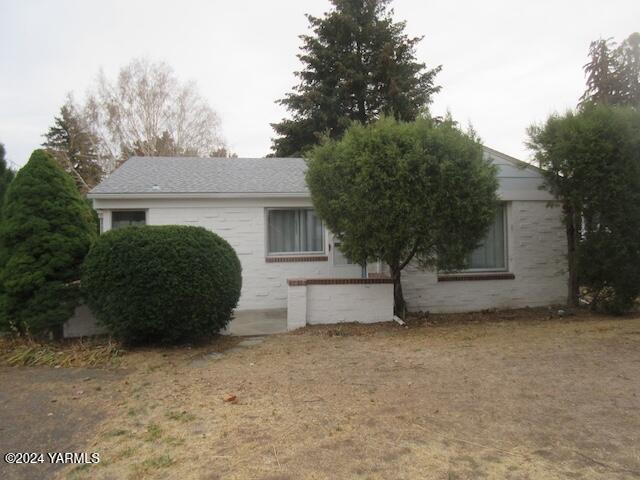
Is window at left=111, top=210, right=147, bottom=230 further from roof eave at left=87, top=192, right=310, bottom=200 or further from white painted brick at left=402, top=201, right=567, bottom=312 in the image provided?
white painted brick at left=402, top=201, right=567, bottom=312

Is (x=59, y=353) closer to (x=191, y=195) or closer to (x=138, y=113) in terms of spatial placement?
(x=191, y=195)

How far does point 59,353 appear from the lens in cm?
632

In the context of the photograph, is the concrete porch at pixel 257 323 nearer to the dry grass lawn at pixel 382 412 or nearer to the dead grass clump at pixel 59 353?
the dry grass lawn at pixel 382 412

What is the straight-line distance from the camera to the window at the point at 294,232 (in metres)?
10.8

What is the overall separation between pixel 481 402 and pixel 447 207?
155 inches

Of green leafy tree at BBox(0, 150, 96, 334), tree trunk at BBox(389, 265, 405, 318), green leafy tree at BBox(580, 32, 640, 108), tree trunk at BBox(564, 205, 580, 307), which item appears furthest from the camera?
green leafy tree at BBox(580, 32, 640, 108)

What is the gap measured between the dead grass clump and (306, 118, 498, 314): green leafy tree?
409 centimetres

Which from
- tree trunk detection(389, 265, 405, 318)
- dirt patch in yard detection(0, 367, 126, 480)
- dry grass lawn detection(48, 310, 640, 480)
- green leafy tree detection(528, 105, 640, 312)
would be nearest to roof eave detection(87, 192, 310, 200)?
tree trunk detection(389, 265, 405, 318)

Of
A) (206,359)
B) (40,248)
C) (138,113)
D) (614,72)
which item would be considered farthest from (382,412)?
(138,113)

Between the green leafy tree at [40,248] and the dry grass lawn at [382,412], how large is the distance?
5.10 feet

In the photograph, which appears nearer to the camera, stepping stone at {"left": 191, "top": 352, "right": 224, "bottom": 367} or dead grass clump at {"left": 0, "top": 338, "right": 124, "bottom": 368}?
stepping stone at {"left": 191, "top": 352, "right": 224, "bottom": 367}

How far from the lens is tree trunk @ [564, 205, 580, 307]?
907 centimetres

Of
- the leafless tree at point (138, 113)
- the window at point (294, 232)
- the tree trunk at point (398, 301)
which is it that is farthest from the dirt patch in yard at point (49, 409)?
the leafless tree at point (138, 113)

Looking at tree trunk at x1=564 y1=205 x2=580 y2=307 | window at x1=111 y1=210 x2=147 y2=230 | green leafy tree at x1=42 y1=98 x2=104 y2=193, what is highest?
green leafy tree at x1=42 y1=98 x2=104 y2=193
